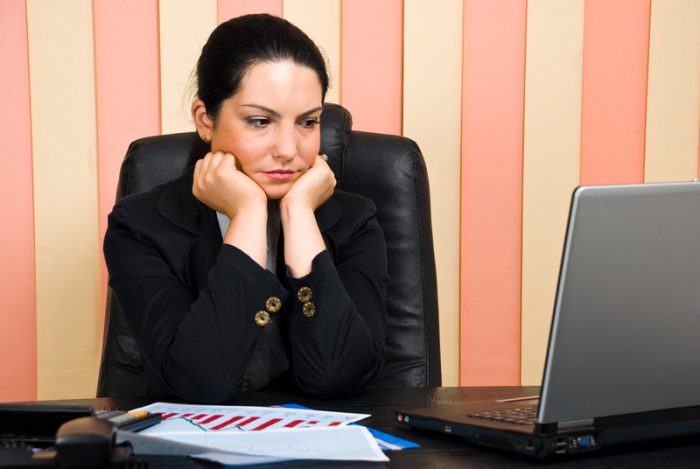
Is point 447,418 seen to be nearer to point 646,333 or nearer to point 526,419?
point 526,419

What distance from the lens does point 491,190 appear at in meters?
2.35

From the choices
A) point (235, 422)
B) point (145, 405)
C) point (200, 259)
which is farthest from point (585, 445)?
point (200, 259)

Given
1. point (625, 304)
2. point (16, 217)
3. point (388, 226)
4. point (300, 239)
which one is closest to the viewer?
point (625, 304)

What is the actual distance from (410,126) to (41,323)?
1.04 metres

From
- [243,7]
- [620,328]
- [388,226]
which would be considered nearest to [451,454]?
[620,328]

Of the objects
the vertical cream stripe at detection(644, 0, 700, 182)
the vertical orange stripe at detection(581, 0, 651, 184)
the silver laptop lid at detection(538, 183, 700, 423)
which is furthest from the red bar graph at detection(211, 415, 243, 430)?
the vertical cream stripe at detection(644, 0, 700, 182)

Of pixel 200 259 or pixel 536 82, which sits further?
pixel 536 82

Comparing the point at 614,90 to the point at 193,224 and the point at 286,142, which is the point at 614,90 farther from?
the point at 193,224

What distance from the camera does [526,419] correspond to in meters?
1.01

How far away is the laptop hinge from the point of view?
917 mm

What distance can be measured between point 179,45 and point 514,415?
1.48 meters

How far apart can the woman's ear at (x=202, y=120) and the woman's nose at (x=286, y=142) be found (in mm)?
195

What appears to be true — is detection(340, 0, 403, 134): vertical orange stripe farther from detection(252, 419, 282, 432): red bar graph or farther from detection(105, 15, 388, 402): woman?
detection(252, 419, 282, 432): red bar graph

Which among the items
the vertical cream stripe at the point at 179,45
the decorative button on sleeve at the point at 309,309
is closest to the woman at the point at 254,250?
the decorative button on sleeve at the point at 309,309
